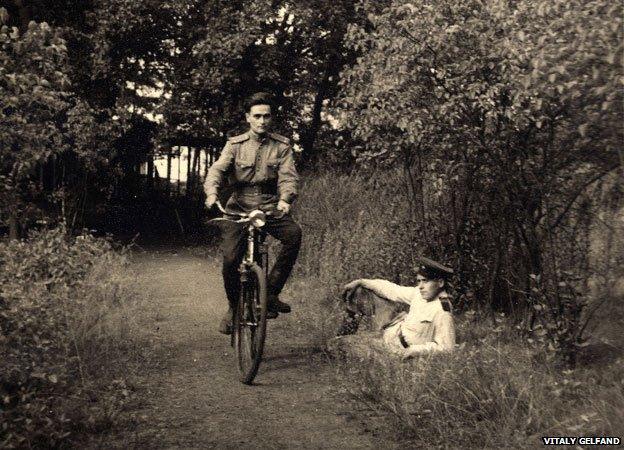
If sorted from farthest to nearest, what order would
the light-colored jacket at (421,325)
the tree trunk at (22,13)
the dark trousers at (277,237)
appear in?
the tree trunk at (22,13)
the dark trousers at (277,237)
the light-colored jacket at (421,325)

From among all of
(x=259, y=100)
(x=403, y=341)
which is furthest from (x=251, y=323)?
(x=259, y=100)

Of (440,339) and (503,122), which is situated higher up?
(503,122)

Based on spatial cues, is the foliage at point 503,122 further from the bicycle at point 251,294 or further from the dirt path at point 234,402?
the dirt path at point 234,402

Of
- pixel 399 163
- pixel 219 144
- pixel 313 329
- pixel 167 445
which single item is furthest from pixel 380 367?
pixel 219 144

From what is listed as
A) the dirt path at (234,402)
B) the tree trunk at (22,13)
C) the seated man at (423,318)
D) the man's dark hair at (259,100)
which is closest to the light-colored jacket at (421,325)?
the seated man at (423,318)

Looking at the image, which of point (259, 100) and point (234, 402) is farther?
point (259, 100)

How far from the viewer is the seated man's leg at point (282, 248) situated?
21.0ft

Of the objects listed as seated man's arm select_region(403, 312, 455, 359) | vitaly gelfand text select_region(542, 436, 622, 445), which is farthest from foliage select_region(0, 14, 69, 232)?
vitaly gelfand text select_region(542, 436, 622, 445)

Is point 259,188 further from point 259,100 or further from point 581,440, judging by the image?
point 581,440

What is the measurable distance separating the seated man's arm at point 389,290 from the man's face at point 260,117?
1685mm

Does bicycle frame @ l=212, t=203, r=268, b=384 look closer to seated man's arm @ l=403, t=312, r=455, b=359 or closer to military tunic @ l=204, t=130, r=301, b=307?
military tunic @ l=204, t=130, r=301, b=307

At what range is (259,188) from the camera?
6.69 metres

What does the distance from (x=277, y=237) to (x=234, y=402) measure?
59.9 inches

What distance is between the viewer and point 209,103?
17297mm
